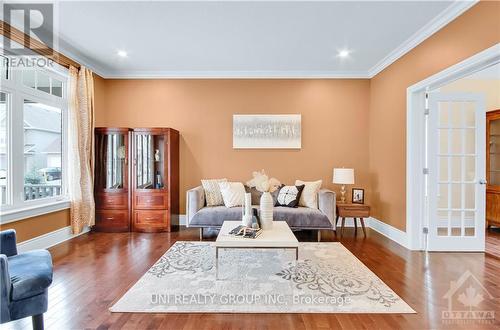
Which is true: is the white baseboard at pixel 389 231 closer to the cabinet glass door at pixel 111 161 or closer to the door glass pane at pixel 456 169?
the door glass pane at pixel 456 169

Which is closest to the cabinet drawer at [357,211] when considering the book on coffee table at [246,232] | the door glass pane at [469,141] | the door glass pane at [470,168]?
the door glass pane at [470,168]

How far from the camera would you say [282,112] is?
5160mm

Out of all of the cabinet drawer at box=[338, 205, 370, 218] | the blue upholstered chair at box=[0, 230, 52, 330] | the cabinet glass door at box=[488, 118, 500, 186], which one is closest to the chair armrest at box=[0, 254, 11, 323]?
the blue upholstered chair at box=[0, 230, 52, 330]

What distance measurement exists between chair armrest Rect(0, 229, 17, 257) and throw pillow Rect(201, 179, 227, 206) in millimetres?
2684

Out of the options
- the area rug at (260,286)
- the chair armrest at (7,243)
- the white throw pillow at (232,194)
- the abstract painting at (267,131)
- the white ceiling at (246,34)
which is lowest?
the area rug at (260,286)

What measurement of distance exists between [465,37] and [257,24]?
2245mm

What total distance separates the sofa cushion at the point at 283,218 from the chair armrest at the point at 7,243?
2.21 m

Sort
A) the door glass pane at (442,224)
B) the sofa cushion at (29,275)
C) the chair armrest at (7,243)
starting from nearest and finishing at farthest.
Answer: the sofa cushion at (29,275), the chair armrest at (7,243), the door glass pane at (442,224)

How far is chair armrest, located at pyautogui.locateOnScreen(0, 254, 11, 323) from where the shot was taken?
166 centimetres

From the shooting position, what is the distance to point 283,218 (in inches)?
163

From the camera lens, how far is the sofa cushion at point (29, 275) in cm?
176

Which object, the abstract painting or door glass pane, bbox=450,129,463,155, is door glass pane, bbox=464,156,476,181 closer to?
door glass pane, bbox=450,129,463,155

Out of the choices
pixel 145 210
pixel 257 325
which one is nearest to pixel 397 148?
pixel 257 325

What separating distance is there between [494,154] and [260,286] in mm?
5115
